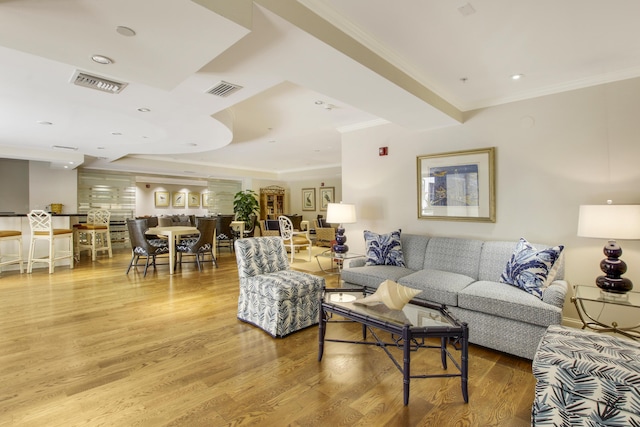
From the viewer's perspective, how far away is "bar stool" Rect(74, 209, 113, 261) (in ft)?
23.1

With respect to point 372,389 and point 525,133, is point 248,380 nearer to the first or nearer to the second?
point 372,389

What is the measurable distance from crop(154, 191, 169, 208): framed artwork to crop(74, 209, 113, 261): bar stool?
2235 millimetres

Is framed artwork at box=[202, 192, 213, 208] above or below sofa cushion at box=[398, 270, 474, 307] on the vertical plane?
above

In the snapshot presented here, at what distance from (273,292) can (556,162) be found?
303cm

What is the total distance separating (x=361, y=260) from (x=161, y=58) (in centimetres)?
296

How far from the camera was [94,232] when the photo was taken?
7.03 m

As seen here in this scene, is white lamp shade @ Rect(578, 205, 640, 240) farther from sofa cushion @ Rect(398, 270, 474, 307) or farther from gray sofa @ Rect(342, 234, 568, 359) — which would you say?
sofa cushion @ Rect(398, 270, 474, 307)

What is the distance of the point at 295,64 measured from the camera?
221cm

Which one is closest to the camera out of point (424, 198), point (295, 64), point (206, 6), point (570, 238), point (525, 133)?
point (206, 6)

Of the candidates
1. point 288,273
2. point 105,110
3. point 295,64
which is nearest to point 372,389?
point 288,273

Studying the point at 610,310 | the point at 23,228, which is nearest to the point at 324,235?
the point at 23,228

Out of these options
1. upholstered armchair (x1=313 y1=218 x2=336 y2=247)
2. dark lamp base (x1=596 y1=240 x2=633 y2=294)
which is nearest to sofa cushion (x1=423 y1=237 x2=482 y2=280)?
dark lamp base (x1=596 y1=240 x2=633 y2=294)

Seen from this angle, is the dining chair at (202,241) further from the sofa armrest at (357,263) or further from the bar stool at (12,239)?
the sofa armrest at (357,263)

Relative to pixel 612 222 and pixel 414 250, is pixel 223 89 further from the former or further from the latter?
pixel 612 222
